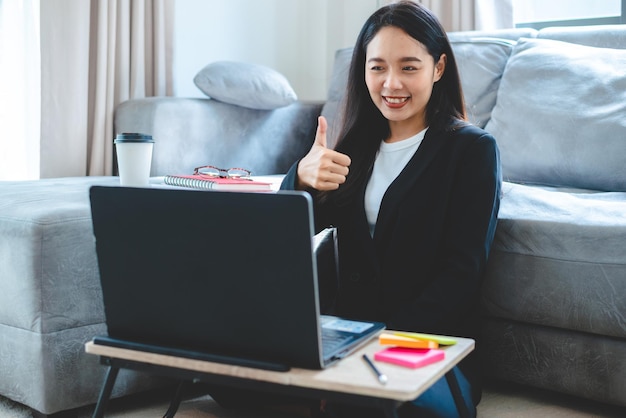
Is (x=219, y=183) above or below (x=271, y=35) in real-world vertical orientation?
below

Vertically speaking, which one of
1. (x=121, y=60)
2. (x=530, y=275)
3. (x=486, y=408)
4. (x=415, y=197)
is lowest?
(x=486, y=408)

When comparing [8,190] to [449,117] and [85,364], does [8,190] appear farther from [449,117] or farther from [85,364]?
[449,117]

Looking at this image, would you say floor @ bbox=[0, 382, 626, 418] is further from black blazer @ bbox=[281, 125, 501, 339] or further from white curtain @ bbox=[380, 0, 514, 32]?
white curtain @ bbox=[380, 0, 514, 32]

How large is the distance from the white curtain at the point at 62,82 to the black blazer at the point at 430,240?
1.32m

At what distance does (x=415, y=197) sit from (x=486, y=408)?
0.44m

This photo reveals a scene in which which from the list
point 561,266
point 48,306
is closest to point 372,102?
point 561,266

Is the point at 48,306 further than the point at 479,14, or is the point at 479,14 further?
the point at 479,14

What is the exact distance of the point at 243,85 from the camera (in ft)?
8.20

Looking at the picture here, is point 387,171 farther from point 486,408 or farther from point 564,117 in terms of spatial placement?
point 564,117

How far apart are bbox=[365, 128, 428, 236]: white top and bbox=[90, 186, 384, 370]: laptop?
48 centimetres

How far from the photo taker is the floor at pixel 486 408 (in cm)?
155

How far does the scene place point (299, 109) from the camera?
2734 mm

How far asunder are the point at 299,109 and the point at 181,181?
1.12 meters

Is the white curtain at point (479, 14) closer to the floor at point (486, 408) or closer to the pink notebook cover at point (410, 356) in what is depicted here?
the floor at point (486, 408)
